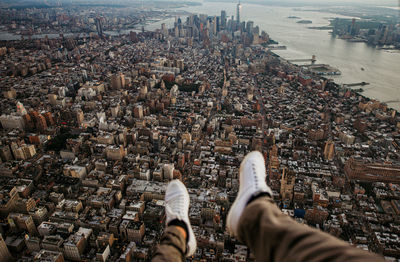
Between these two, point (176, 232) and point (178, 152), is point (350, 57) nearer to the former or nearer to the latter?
point (178, 152)

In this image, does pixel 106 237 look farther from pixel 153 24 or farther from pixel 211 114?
pixel 153 24

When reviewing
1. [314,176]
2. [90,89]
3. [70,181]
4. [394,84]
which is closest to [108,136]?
[70,181]

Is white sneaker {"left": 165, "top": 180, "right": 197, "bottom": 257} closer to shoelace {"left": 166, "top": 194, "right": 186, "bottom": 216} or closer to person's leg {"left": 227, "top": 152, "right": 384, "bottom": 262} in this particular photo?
shoelace {"left": 166, "top": 194, "right": 186, "bottom": 216}

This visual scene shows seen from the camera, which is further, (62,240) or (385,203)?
(385,203)

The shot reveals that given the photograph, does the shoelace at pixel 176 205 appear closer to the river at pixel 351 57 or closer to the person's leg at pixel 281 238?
the person's leg at pixel 281 238

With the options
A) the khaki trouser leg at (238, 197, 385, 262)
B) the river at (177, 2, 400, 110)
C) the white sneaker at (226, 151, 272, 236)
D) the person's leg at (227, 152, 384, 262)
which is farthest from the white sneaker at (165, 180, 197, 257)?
the river at (177, 2, 400, 110)

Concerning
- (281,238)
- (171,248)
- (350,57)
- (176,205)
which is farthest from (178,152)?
(350,57)
